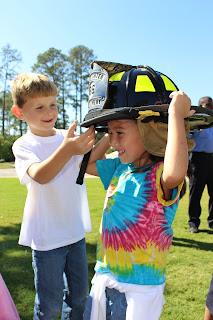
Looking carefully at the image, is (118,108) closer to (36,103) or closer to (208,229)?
(36,103)

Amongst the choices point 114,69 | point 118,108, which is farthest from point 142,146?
point 114,69

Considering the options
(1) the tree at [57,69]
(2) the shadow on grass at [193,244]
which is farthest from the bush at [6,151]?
(2) the shadow on grass at [193,244]

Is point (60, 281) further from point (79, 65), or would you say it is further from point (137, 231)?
point (79, 65)

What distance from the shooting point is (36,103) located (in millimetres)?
2221

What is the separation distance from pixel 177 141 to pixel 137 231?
1.74 feet

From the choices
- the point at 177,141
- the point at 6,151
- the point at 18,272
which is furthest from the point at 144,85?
the point at 6,151

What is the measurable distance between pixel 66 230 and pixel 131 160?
894mm

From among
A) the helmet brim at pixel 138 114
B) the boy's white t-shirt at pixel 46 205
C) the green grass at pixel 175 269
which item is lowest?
the green grass at pixel 175 269

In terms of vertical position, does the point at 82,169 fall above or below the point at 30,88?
below

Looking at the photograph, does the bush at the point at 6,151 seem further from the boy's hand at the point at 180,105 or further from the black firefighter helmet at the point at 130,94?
the boy's hand at the point at 180,105

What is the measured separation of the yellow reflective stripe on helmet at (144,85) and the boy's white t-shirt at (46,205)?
92cm

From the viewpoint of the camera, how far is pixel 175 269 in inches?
161

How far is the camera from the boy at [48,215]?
2.15 m

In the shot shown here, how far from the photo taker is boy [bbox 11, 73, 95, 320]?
215cm
